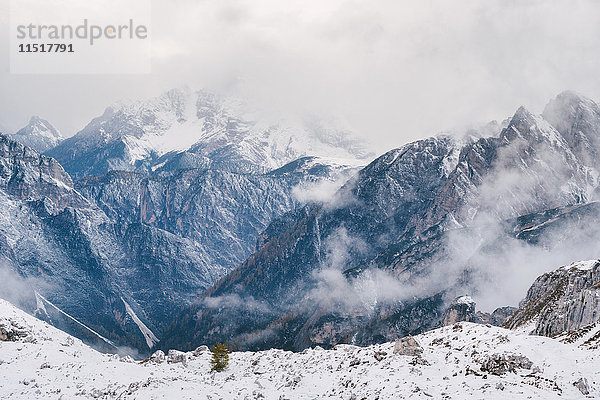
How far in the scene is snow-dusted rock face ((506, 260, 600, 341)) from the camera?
7606 cm

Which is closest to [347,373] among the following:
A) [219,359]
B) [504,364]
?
[504,364]

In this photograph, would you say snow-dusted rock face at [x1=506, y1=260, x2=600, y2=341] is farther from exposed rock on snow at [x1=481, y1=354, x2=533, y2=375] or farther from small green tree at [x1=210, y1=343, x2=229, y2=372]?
small green tree at [x1=210, y1=343, x2=229, y2=372]

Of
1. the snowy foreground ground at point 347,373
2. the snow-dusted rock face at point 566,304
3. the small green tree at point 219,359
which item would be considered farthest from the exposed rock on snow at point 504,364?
the small green tree at point 219,359

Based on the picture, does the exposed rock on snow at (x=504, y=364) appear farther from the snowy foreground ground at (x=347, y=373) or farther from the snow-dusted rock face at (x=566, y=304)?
the snow-dusted rock face at (x=566, y=304)

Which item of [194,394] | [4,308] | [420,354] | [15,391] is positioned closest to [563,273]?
[420,354]

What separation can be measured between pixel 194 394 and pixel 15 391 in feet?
75.7

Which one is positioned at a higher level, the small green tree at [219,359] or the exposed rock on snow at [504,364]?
the exposed rock on snow at [504,364]

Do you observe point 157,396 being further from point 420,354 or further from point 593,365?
point 593,365

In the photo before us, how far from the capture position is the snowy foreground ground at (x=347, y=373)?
56594 millimetres

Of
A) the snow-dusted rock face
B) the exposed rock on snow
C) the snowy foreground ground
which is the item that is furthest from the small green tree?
the snow-dusted rock face

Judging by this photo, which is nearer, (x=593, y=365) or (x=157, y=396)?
(x=593, y=365)

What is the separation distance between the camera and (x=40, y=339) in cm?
9862

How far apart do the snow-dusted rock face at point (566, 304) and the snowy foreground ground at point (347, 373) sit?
9.16 metres

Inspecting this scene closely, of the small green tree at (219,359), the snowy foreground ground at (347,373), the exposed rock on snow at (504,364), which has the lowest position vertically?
the small green tree at (219,359)
